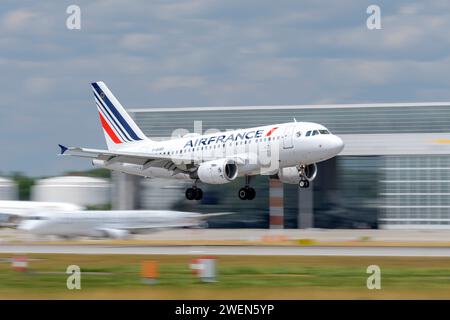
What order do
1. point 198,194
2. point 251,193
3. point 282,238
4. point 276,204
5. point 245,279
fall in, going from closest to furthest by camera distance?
point 245,279, point 251,193, point 198,194, point 282,238, point 276,204

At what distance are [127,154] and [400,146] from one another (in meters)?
36.6

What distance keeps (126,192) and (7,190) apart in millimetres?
33966

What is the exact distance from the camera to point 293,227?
296 ft

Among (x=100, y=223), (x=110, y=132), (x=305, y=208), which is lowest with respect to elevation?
(x=100, y=223)

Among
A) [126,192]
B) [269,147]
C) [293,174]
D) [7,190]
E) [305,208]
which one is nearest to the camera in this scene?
[269,147]

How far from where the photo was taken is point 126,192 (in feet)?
297

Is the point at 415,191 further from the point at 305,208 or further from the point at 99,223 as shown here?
the point at 99,223

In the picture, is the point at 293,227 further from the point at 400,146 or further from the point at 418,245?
the point at 418,245

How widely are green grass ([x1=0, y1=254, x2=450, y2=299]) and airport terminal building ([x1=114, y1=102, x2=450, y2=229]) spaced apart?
37.6 metres

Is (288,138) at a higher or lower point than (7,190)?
higher

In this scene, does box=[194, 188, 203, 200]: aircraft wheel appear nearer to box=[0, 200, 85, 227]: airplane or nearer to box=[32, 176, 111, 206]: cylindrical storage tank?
box=[0, 200, 85, 227]: airplane

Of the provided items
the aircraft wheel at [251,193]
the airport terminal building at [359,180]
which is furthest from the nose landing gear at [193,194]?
the airport terminal building at [359,180]

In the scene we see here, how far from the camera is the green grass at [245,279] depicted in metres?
37.3

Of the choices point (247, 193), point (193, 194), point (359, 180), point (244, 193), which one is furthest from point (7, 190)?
point (247, 193)
